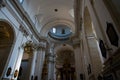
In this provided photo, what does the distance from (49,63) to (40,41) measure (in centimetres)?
391

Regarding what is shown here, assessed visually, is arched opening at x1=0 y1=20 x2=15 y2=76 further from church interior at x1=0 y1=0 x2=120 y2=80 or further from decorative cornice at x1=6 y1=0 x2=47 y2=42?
decorative cornice at x1=6 y1=0 x2=47 y2=42

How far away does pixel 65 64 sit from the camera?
21156 mm

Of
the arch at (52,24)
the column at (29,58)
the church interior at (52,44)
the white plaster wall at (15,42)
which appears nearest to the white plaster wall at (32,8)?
the church interior at (52,44)

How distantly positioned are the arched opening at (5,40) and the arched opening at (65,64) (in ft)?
42.4

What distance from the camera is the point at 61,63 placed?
22641 millimetres

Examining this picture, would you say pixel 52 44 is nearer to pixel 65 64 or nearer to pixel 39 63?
pixel 39 63

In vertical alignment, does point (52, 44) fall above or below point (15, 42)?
above

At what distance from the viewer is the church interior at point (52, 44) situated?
2674mm

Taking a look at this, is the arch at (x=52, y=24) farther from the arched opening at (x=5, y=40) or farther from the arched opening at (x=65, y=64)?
the arched opening at (x=65, y=64)

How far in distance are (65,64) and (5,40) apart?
15497 millimetres

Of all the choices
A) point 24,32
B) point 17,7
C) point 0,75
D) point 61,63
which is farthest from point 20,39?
point 61,63

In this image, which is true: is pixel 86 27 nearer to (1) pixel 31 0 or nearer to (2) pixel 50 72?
(1) pixel 31 0

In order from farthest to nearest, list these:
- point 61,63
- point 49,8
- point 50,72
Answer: point 61,63
point 50,72
point 49,8

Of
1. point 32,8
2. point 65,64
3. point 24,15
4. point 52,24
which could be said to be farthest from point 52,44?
point 24,15
